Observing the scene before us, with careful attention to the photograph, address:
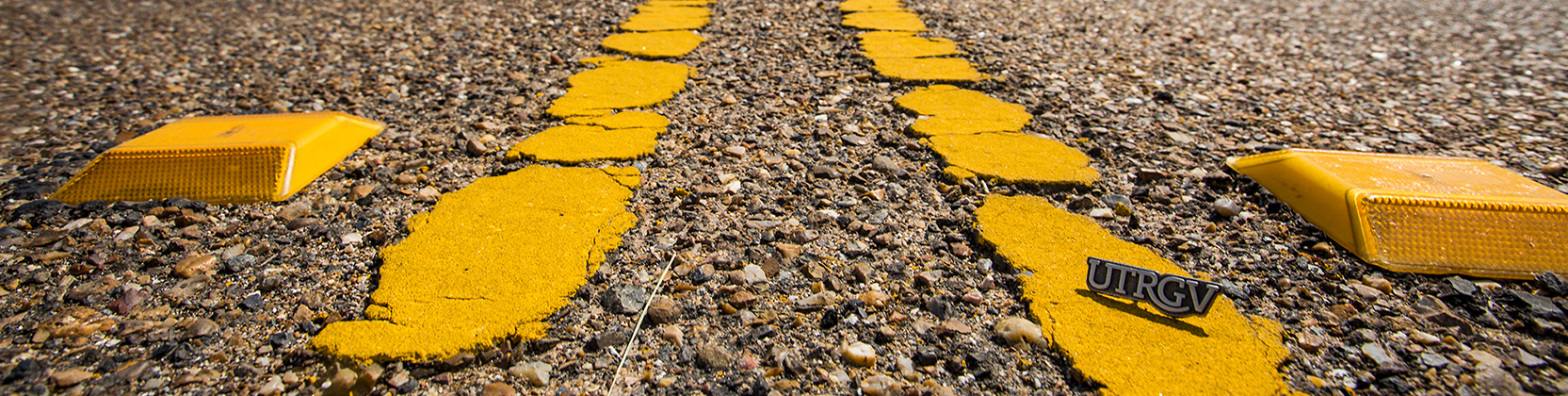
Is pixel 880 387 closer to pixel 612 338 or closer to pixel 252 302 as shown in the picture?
pixel 612 338

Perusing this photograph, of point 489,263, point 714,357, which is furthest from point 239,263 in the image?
point 714,357

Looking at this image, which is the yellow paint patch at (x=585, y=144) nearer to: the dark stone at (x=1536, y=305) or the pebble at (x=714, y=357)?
the pebble at (x=714, y=357)

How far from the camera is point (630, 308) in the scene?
63.1 inches

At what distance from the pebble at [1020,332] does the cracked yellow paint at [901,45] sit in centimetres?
203

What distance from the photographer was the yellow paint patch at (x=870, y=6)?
4375 mm

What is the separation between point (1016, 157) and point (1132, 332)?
91cm

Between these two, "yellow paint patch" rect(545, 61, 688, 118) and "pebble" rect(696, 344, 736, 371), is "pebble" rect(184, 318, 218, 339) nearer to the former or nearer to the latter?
"pebble" rect(696, 344, 736, 371)

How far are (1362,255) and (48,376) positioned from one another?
103 inches

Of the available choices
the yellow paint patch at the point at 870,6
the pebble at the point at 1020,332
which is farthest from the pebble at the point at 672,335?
the yellow paint patch at the point at 870,6

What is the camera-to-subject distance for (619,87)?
3.05 metres

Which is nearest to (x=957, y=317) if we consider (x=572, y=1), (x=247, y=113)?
(x=247, y=113)

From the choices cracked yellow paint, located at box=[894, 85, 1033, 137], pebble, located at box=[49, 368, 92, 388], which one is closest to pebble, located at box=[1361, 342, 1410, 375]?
cracked yellow paint, located at box=[894, 85, 1033, 137]

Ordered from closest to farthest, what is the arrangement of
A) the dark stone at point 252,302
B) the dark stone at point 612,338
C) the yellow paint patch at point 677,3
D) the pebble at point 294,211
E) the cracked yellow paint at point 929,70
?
the dark stone at point 612,338
the dark stone at point 252,302
the pebble at point 294,211
the cracked yellow paint at point 929,70
the yellow paint patch at point 677,3

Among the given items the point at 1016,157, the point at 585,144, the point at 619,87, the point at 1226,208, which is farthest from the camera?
the point at 619,87
